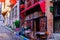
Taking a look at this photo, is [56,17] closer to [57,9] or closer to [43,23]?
[57,9]

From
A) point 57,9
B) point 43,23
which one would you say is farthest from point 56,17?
point 43,23

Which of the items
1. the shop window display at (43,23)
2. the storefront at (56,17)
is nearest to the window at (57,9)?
the storefront at (56,17)

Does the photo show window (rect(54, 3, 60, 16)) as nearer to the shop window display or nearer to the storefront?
the storefront

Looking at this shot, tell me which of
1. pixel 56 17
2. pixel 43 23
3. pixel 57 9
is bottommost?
pixel 43 23

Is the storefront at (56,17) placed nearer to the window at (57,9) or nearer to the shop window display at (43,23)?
the window at (57,9)

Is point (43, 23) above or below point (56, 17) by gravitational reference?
below

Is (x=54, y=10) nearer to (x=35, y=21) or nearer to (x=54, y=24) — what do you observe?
(x=54, y=24)

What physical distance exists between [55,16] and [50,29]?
108 cm

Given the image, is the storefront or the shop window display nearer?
the storefront

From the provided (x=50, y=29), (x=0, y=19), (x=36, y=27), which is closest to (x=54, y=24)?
(x=50, y=29)

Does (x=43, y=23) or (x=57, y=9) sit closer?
(x=57, y=9)

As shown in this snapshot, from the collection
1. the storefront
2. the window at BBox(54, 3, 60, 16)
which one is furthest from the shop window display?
the window at BBox(54, 3, 60, 16)

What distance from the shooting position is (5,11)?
4881cm

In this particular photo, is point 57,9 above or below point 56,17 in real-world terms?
above
